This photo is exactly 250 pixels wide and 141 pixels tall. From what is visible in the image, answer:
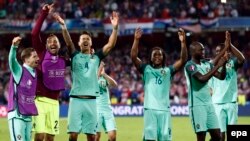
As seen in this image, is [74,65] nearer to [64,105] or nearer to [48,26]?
[64,105]

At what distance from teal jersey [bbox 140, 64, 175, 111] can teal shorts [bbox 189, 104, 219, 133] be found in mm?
695

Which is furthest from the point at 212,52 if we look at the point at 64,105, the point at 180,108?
the point at 64,105

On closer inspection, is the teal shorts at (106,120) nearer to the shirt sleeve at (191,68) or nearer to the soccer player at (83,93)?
the soccer player at (83,93)

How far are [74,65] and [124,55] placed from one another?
26.7 m

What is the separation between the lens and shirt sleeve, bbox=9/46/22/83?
38.6 feet

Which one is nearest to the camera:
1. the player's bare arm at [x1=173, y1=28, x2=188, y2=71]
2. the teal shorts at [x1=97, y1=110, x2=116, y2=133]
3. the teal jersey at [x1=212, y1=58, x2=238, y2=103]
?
the player's bare arm at [x1=173, y1=28, x2=188, y2=71]

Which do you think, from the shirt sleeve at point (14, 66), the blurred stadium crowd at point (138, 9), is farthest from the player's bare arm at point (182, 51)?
the blurred stadium crowd at point (138, 9)

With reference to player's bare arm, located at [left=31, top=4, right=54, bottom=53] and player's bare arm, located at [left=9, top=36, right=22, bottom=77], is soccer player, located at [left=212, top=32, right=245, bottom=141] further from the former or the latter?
player's bare arm, located at [left=9, top=36, right=22, bottom=77]

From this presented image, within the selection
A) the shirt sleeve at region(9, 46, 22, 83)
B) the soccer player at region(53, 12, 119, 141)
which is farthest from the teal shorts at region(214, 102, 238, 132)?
the shirt sleeve at region(9, 46, 22, 83)

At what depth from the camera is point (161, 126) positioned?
13062 millimetres

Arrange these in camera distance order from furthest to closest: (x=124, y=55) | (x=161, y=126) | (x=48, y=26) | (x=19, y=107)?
1. (x=124, y=55)
2. (x=48, y=26)
3. (x=161, y=126)
4. (x=19, y=107)

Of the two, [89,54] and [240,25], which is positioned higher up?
[240,25]

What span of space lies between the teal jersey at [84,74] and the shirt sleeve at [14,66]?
1.40 meters

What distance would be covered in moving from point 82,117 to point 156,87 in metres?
1.53
